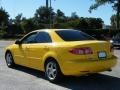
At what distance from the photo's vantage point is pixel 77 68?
30.7ft

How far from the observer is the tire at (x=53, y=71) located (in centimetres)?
985

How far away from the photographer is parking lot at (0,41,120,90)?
9.36 meters

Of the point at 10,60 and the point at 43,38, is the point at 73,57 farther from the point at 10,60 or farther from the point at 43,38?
the point at 10,60

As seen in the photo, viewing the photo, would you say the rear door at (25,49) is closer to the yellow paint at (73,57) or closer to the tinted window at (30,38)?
the tinted window at (30,38)

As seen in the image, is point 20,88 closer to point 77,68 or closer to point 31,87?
point 31,87

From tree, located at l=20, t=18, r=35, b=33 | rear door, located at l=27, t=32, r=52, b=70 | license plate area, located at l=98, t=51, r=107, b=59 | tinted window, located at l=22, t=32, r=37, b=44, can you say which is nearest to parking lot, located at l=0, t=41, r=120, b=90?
rear door, located at l=27, t=32, r=52, b=70

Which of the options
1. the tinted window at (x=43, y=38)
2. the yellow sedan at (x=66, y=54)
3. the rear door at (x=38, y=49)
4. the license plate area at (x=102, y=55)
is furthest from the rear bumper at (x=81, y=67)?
the tinted window at (x=43, y=38)

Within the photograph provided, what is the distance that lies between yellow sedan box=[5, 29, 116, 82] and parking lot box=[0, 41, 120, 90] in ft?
1.09

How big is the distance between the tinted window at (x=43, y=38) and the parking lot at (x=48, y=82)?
1.11 meters

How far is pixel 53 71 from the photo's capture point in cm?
1009

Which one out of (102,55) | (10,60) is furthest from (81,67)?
(10,60)

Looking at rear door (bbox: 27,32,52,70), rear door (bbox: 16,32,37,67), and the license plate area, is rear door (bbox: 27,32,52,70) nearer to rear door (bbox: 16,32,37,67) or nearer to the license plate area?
rear door (bbox: 16,32,37,67)

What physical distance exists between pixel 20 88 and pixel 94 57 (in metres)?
2.10

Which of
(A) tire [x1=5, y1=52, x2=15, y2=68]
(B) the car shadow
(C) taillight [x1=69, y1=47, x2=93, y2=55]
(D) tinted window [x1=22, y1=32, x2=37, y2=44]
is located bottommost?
(B) the car shadow
